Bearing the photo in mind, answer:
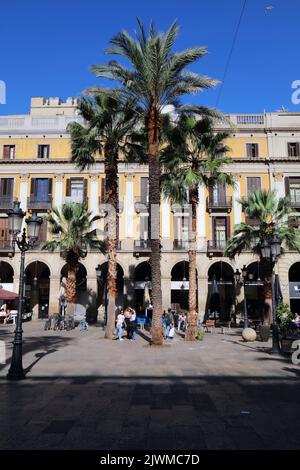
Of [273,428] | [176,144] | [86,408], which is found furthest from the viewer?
[176,144]

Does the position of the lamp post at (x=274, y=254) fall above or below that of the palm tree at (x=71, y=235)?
below

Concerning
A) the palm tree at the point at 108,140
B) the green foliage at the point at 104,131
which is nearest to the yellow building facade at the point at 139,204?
the green foliage at the point at 104,131

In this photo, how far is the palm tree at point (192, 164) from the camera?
19672mm

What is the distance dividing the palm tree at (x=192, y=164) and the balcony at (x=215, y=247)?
12663 millimetres

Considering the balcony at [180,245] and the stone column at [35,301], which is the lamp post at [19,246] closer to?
the balcony at [180,245]

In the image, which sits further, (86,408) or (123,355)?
(123,355)

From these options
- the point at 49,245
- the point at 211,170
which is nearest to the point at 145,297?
the point at 49,245

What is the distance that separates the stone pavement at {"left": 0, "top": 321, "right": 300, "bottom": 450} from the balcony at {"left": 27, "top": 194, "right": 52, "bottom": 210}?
22.5 meters

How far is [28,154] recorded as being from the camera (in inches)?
1409

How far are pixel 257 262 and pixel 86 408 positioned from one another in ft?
94.8

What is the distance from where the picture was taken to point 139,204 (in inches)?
1367

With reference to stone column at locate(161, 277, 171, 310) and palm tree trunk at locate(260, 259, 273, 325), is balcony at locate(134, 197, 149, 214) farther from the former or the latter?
palm tree trunk at locate(260, 259, 273, 325)
